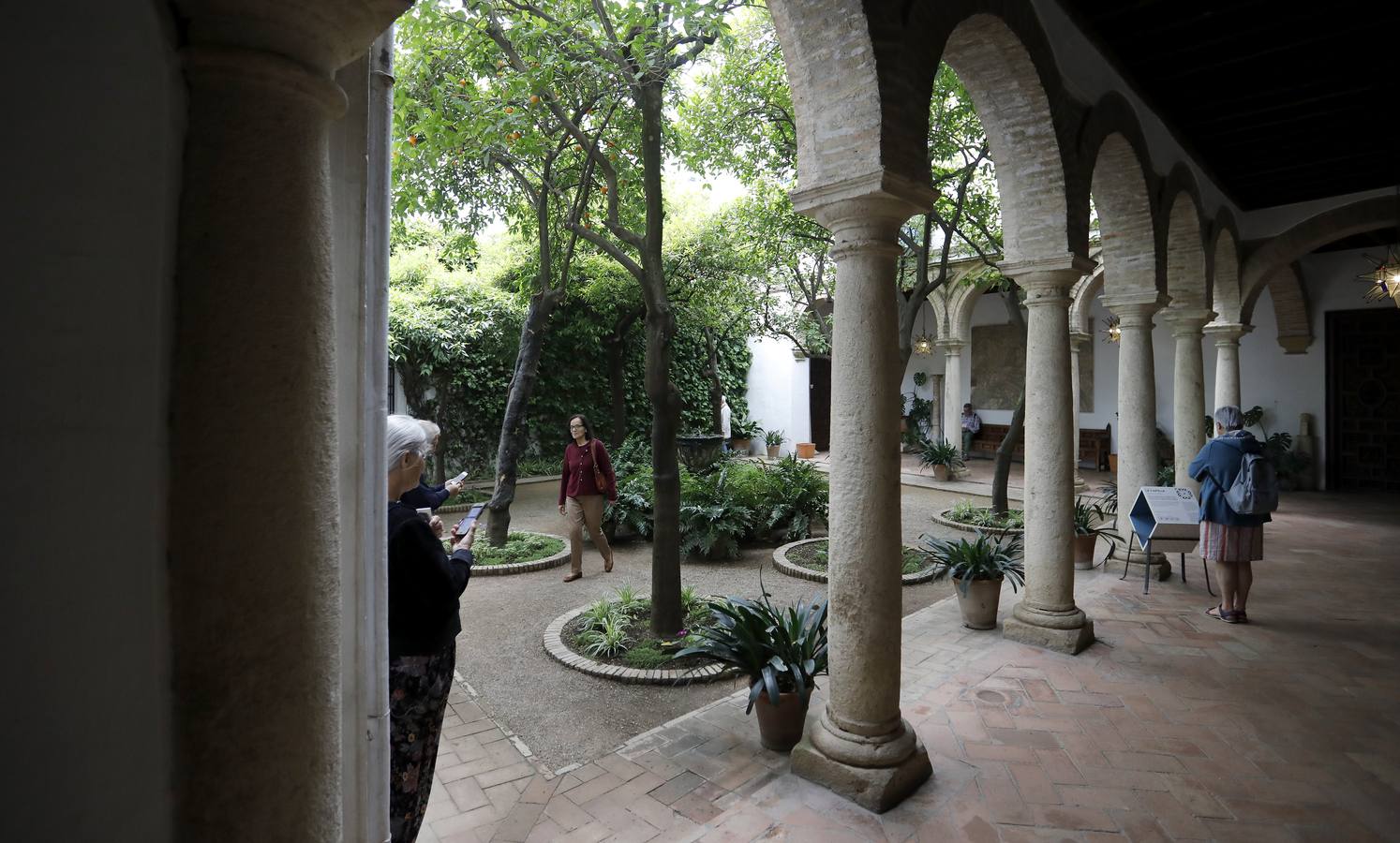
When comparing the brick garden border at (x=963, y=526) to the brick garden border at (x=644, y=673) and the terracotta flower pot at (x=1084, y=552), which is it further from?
the brick garden border at (x=644, y=673)

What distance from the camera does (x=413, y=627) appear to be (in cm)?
225

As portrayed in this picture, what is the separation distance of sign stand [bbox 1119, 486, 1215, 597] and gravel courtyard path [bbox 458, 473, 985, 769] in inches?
70.0

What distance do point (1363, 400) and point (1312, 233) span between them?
6.03 metres

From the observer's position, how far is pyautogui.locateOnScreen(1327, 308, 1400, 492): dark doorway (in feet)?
41.6

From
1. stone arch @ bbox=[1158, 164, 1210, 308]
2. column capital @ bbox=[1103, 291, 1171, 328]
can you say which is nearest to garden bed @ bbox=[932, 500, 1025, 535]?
column capital @ bbox=[1103, 291, 1171, 328]

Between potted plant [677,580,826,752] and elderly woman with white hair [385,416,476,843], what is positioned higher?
elderly woman with white hair [385,416,476,843]

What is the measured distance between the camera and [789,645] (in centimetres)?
363

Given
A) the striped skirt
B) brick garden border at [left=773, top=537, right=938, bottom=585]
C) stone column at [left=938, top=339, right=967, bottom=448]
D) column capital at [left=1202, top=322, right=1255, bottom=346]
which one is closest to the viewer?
the striped skirt

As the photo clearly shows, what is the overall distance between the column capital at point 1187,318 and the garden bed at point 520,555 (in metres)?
7.58

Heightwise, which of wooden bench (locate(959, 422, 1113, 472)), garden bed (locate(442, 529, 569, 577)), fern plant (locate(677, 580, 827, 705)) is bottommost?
garden bed (locate(442, 529, 569, 577))

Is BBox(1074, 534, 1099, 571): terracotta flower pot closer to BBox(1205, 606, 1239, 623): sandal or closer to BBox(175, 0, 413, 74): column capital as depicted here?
BBox(1205, 606, 1239, 623): sandal

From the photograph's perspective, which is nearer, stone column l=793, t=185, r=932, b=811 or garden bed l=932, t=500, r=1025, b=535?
stone column l=793, t=185, r=932, b=811

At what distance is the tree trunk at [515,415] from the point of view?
8172 mm

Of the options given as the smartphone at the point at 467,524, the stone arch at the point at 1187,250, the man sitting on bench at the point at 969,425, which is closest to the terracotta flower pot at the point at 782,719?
the smartphone at the point at 467,524
